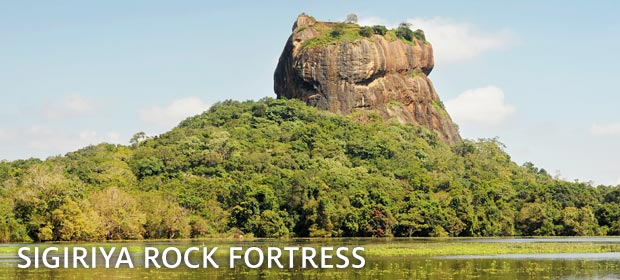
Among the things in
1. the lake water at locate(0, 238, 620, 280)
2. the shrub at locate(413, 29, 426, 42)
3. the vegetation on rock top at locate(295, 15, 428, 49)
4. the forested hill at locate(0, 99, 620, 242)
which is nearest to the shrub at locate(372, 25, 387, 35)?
the vegetation on rock top at locate(295, 15, 428, 49)

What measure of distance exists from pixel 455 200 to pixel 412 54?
68.7 metres

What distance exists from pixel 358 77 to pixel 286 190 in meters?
57.5

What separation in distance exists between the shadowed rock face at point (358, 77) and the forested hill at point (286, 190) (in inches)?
277

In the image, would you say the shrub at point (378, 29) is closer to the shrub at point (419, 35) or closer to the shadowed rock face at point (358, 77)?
the shadowed rock face at point (358, 77)

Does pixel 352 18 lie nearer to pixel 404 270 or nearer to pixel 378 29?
pixel 378 29

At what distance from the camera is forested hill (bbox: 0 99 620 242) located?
79.6 meters

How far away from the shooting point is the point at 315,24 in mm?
164875

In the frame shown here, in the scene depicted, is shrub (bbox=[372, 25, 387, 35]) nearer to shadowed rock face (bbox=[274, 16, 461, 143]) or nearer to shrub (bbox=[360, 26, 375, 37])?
shrub (bbox=[360, 26, 375, 37])

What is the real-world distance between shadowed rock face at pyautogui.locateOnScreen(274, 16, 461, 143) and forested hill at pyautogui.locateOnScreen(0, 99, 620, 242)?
7034mm

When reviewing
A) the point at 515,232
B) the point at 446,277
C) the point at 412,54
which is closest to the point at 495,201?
the point at 515,232

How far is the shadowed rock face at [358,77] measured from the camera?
15388 centimetres

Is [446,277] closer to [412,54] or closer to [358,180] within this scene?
[358,180]

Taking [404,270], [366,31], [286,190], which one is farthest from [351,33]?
[404,270]

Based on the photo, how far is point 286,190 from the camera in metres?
101
